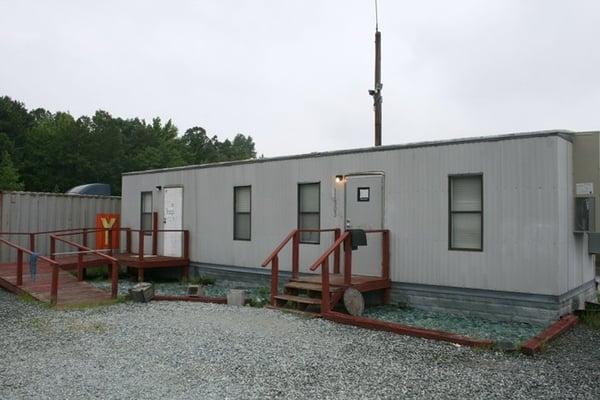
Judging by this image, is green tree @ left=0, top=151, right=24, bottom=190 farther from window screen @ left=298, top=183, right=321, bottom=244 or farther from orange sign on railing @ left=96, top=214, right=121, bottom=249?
window screen @ left=298, top=183, right=321, bottom=244

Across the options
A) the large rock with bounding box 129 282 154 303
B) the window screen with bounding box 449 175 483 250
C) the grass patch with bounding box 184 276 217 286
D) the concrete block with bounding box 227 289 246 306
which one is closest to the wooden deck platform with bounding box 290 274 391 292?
the concrete block with bounding box 227 289 246 306

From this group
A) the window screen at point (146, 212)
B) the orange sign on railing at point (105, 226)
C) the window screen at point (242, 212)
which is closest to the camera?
the window screen at point (242, 212)

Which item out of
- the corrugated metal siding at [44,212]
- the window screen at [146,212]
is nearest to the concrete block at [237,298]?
the window screen at [146,212]

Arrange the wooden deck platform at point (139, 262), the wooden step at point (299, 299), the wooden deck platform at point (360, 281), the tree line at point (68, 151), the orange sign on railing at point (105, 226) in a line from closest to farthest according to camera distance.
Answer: the wooden step at point (299, 299)
the wooden deck platform at point (360, 281)
the wooden deck platform at point (139, 262)
the orange sign on railing at point (105, 226)
the tree line at point (68, 151)

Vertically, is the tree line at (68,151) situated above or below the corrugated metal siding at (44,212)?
above

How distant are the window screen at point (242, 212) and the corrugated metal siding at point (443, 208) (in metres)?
0.17

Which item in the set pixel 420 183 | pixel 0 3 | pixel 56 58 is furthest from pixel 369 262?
pixel 56 58

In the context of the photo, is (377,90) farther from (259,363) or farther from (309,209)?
(259,363)

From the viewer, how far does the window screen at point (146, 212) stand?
47.2 feet

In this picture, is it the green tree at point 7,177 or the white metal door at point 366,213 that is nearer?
the white metal door at point 366,213

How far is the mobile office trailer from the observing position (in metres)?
7.78

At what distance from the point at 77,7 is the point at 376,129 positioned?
898 cm

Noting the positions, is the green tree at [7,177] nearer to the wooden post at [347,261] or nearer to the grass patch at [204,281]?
the grass patch at [204,281]

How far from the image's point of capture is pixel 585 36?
44.7 ft
